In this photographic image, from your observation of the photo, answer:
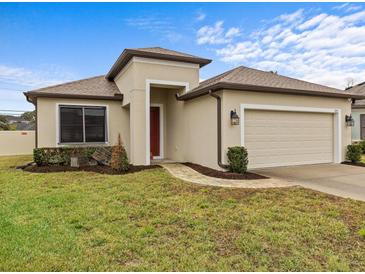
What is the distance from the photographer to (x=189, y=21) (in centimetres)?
1205

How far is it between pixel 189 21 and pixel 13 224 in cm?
1119

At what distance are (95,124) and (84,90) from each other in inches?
65.3

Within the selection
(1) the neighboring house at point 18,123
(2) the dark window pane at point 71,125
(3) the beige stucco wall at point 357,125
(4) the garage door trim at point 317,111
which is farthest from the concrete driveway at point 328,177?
(1) the neighboring house at point 18,123

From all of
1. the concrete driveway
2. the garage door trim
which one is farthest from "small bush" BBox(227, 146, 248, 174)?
the concrete driveway

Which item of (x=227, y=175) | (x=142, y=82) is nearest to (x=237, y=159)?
(x=227, y=175)

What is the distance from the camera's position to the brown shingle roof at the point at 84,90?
33.9 ft

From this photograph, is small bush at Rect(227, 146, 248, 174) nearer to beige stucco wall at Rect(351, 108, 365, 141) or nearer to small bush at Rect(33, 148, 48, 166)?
small bush at Rect(33, 148, 48, 166)

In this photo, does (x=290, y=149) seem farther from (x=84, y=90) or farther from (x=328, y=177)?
(x=84, y=90)

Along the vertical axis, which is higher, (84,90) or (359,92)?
(359,92)

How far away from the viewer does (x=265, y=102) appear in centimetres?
898

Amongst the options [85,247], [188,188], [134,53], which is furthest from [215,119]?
[85,247]

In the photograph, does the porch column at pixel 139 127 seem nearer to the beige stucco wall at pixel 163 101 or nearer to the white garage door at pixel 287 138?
the beige stucco wall at pixel 163 101

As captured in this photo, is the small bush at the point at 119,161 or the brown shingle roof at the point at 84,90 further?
the brown shingle roof at the point at 84,90

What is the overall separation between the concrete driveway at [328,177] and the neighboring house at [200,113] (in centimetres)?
68
